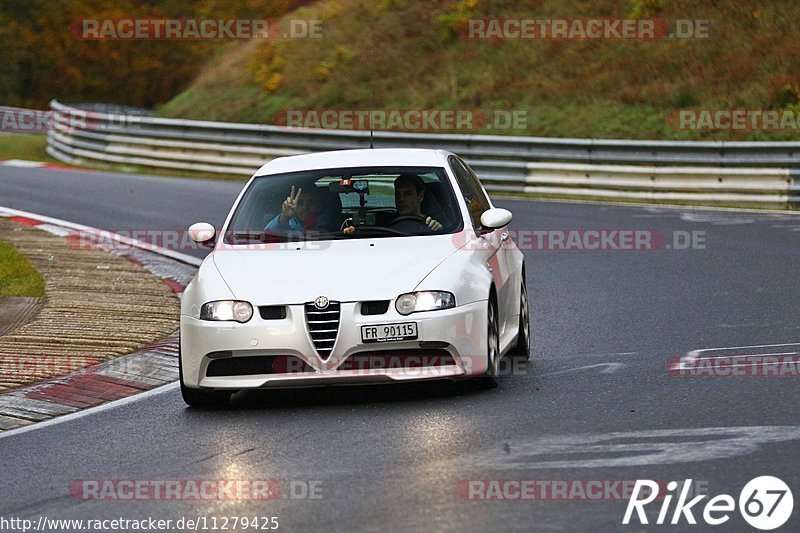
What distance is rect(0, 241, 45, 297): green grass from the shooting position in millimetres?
14492

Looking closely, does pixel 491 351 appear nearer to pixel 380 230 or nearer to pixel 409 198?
pixel 380 230

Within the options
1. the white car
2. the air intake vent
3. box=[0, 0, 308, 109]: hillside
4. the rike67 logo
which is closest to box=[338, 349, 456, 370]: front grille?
the white car

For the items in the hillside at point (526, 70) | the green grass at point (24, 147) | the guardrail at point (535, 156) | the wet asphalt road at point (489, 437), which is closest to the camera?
the wet asphalt road at point (489, 437)

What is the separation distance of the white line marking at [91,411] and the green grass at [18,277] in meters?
4.31

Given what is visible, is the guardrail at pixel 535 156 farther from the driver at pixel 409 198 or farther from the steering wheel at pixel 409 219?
the steering wheel at pixel 409 219

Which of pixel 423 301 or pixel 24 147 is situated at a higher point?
pixel 24 147

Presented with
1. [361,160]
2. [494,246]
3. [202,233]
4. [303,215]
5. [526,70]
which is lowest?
[494,246]

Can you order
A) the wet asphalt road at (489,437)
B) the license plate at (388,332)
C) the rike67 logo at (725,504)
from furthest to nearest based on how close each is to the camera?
the license plate at (388,332), the wet asphalt road at (489,437), the rike67 logo at (725,504)

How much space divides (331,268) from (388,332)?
63 centimetres

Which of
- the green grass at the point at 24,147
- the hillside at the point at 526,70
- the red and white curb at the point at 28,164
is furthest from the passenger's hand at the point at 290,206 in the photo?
the green grass at the point at 24,147

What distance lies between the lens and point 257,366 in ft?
30.0

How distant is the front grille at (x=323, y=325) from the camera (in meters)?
8.99

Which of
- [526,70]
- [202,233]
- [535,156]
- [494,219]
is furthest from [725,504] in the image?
[526,70]

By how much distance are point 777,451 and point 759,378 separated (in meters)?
2.21
